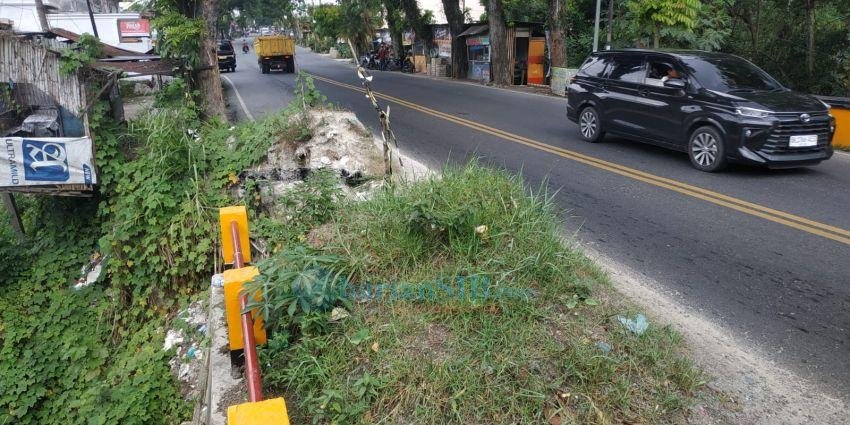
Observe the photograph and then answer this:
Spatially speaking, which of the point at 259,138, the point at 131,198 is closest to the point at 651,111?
the point at 259,138

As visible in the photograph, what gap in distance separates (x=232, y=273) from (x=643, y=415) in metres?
2.48

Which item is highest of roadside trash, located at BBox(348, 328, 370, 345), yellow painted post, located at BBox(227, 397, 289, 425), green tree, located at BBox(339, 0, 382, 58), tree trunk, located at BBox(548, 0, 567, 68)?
green tree, located at BBox(339, 0, 382, 58)

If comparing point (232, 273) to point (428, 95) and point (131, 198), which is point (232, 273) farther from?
point (428, 95)

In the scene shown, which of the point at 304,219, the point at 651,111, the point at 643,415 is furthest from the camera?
the point at 651,111

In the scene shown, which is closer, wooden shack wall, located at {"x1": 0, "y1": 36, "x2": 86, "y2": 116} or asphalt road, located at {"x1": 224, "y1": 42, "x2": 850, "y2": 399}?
asphalt road, located at {"x1": 224, "y1": 42, "x2": 850, "y2": 399}

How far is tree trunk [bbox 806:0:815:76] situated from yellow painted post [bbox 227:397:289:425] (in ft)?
59.7

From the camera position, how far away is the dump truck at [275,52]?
33.4 meters

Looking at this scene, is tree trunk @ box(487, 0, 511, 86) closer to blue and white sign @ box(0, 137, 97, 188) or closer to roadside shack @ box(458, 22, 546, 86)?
roadside shack @ box(458, 22, 546, 86)

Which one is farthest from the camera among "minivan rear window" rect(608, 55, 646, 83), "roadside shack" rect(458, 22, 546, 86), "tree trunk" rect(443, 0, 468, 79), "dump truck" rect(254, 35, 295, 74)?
"dump truck" rect(254, 35, 295, 74)

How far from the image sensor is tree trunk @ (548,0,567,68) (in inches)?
795

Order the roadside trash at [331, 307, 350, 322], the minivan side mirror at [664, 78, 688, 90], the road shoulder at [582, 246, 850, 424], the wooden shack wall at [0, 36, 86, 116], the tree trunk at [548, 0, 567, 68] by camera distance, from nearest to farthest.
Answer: the road shoulder at [582, 246, 850, 424], the roadside trash at [331, 307, 350, 322], the wooden shack wall at [0, 36, 86, 116], the minivan side mirror at [664, 78, 688, 90], the tree trunk at [548, 0, 567, 68]

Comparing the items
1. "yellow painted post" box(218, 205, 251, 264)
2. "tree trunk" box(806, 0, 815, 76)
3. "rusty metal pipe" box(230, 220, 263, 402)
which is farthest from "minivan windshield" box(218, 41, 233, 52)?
"rusty metal pipe" box(230, 220, 263, 402)

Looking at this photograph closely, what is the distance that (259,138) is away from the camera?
24.3 feet

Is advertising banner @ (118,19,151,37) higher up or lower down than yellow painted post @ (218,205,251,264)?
higher up
